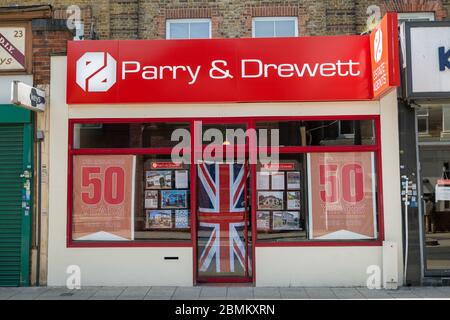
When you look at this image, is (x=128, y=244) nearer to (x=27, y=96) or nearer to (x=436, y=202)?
(x=27, y=96)

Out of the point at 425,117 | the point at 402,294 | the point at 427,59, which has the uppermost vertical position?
the point at 427,59

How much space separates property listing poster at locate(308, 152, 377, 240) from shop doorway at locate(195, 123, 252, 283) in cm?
111

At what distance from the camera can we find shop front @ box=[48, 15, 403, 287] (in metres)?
8.12

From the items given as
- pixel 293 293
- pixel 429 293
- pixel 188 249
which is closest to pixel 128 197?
pixel 188 249

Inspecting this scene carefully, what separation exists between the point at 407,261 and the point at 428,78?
2895mm

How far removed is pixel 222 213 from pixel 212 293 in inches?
54.2

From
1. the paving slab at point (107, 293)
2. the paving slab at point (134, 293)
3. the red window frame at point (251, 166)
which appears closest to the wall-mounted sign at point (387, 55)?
the red window frame at point (251, 166)

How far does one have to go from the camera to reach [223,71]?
324 inches

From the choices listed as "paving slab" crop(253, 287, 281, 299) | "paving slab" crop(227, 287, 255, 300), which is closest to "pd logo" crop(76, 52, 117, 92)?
"paving slab" crop(227, 287, 255, 300)

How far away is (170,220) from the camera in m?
8.43

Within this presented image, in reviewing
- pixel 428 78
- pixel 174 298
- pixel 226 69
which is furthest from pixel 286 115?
pixel 174 298

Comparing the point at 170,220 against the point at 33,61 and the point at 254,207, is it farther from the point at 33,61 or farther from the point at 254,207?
the point at 33,61

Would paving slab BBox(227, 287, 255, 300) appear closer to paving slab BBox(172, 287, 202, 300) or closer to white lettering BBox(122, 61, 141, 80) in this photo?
paving slab BBox(172, 287, 202, 300)

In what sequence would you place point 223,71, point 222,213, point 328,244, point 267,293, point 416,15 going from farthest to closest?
1. point 416,15
2. point 222,213
3. point 223,71
4. point 328,244
5. point 267,293
